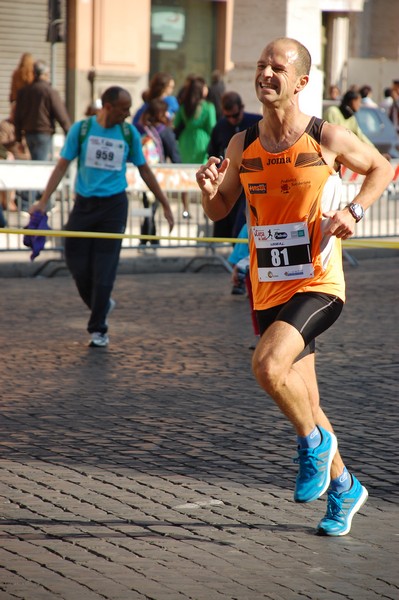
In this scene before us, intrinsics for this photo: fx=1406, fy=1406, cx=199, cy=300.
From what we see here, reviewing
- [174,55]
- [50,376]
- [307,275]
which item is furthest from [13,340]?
[174,55]

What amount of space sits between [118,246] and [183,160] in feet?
28.6

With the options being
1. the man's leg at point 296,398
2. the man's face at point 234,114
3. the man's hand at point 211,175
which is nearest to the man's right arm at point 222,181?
the man's hand at point 211,175

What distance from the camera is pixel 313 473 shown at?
17.2 ft

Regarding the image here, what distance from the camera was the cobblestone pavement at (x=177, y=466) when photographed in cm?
477

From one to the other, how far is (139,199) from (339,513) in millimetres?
11185

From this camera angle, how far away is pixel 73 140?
9.81 m

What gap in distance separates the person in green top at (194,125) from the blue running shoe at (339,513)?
13216 mm

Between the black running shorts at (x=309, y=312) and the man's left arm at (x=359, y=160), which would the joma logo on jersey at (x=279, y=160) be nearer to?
the man's left arm at (x=359, y=160)

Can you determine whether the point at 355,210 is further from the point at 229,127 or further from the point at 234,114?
the point at 229,127

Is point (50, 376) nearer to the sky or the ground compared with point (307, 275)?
nearer to the ground

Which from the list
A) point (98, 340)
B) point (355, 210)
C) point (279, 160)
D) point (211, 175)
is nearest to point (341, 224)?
point (355, 210)

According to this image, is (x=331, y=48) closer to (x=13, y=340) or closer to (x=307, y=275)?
(x=13, y=340)

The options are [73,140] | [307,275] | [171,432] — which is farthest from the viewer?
[73,140]

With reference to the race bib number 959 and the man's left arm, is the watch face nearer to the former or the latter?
the man's left arm
